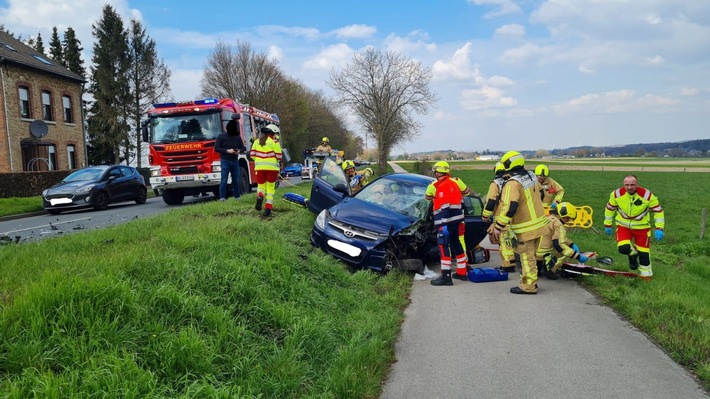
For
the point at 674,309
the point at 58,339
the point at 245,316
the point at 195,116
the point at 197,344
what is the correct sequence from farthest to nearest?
the point at 195,116 → the point at 674,309 → the point at 245,316 → the point at 197,344 → the point at 58,339

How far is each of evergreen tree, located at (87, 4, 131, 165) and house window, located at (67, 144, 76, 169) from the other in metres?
11.0

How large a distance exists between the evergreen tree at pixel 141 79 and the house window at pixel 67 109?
10781mm

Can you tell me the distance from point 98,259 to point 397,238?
4154 millimetres

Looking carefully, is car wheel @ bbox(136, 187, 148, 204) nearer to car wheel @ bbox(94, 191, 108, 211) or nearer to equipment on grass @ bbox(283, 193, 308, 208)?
car wheel @ bbox(94, 191, 108, 211)

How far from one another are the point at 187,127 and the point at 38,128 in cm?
1725

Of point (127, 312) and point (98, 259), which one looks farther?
point (98, 259)

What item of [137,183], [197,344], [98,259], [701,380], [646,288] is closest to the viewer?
[197,344]

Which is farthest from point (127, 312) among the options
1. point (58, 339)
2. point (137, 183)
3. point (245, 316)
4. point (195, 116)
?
point (137, 183)

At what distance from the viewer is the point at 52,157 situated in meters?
28.7

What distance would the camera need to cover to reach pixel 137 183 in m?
16.8

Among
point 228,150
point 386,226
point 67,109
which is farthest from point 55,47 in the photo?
point 386,226

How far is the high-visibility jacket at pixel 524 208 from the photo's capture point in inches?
251

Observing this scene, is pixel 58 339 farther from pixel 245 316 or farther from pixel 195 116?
pixel 195 116

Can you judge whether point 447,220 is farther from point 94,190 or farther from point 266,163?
point 94,190
